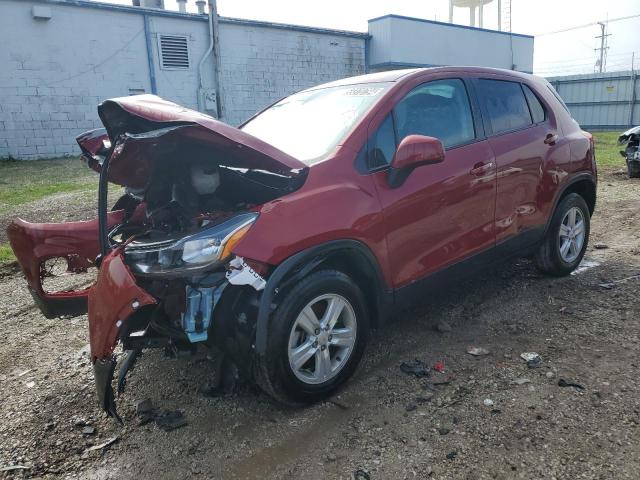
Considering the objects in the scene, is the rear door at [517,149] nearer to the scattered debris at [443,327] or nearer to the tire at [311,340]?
the scattered debris at [443,327]

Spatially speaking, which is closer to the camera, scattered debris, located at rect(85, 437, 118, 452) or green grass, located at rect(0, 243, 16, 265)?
scattered debris, located at rect(85, 437, 118, 452)

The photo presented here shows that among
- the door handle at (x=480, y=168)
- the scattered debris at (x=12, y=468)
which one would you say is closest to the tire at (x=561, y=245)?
the door handle at (x=480, y=168)

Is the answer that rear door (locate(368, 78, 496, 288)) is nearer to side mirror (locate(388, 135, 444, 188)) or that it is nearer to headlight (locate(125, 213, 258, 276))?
side mirror (locate(388, 135, 444, 188))

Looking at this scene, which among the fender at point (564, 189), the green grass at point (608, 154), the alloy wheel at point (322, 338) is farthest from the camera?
the green grass at point (608, 154)

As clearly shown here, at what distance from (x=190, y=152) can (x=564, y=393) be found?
2529mm

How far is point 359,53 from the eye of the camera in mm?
22266

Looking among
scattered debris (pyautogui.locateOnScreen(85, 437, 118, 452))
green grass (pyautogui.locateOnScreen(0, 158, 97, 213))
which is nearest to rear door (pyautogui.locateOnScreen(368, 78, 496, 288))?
scattered debris (pyautogui.locateOnScreen(85, 437, 118, 452))

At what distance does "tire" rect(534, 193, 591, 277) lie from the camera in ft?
15.3

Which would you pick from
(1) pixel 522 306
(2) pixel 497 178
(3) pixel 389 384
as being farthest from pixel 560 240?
(3) pixel 389 384

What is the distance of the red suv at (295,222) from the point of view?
2.62 m

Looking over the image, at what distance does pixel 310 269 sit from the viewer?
284cm

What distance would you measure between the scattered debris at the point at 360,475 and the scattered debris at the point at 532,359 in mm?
1431

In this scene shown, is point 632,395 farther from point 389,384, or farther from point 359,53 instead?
point 359,53

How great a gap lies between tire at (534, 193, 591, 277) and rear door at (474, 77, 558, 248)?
0.27 meters
